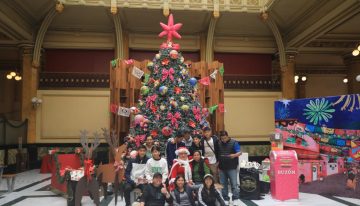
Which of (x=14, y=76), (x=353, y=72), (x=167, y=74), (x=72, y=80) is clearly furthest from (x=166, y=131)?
(x=353, y=72)

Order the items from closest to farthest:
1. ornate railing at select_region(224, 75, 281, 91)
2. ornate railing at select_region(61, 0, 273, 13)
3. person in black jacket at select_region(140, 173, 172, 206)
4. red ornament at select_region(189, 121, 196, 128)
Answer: person in black jacket at select_region(140, 173, 172, 206) → red ornament at select_region(189, 121, 196, 128) → ornate railing at select_region(61, 0, 273, 13) → ornate railing at select_region(224, 75, 281, 91)

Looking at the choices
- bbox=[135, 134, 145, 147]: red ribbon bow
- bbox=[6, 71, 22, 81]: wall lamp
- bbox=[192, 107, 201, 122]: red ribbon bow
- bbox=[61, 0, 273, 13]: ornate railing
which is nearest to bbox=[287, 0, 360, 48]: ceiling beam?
bbox=[61, 0, 273, 13]: ornate railing

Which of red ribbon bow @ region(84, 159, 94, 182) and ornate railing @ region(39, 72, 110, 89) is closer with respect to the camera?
red ribbon bow @ region(84, 159, 94, 182)

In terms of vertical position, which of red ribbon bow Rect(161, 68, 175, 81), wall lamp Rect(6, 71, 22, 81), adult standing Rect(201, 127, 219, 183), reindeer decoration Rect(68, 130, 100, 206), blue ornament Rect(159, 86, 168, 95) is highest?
wall lamp Rect(6, 71, 22, 81)

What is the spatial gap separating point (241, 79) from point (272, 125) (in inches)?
91.9

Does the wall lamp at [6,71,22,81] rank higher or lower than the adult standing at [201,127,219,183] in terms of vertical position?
higher

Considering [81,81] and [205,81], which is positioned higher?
[81,81]

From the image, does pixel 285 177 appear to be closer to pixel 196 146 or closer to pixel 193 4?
pixel 196 146

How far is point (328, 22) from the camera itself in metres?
11.3

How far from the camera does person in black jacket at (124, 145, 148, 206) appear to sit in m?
5.77

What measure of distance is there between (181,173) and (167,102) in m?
3.02

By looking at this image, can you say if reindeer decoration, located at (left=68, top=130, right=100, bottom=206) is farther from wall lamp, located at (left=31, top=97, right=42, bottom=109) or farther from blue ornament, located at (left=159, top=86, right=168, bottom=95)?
wall lamp, located at (left=31, top=97, right=42, bottom=109)

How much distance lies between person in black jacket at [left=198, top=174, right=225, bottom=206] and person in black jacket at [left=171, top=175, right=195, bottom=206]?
158 mm

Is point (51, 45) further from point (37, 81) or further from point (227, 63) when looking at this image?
point (227, 63)
